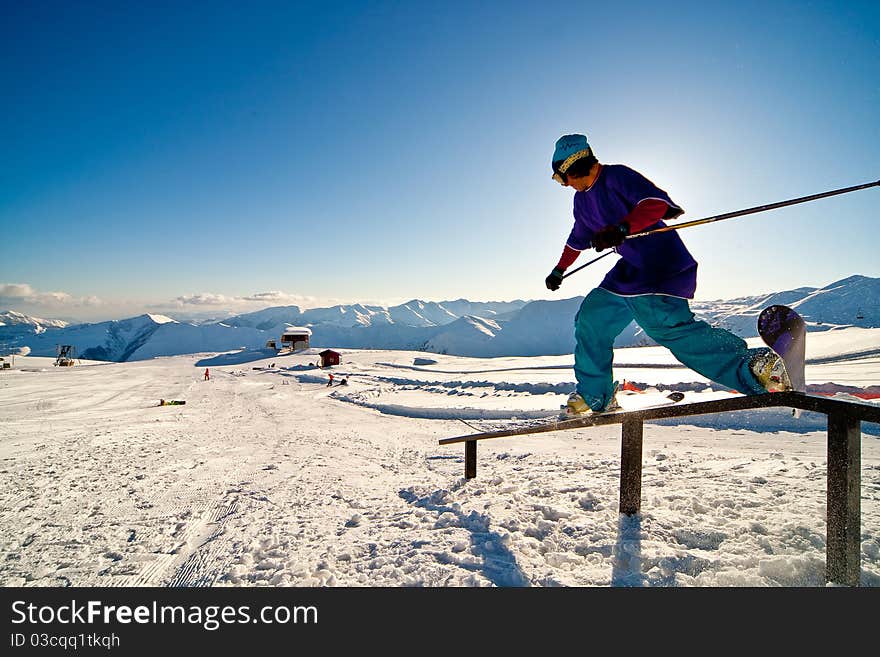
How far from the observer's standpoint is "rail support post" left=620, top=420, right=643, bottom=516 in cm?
288

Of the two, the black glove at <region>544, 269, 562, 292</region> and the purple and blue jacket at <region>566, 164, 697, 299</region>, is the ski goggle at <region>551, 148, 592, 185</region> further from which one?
the black glove at <region>544, 269, 562, 292</region>

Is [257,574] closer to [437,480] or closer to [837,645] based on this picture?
[437,480]

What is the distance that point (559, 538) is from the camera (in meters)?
2.67

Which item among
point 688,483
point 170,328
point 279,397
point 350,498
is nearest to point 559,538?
point 688,483

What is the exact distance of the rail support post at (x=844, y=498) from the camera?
1714 millimetres

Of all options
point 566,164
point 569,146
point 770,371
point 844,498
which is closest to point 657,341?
point 770,371

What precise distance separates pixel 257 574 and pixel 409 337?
160674mm

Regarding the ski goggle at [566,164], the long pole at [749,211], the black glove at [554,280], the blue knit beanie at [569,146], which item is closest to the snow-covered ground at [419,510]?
the black glove at [554,280]

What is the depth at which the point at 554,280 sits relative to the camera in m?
3.07

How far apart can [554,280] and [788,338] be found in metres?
1.45

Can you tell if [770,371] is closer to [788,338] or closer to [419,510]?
[788,338]

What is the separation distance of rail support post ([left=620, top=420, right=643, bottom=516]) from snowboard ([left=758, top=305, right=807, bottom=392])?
0.95m

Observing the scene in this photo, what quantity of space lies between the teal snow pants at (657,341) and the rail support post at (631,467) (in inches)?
12.1

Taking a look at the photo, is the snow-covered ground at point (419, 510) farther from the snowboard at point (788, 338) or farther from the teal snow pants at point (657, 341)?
the snowboard at point (788, 338)
